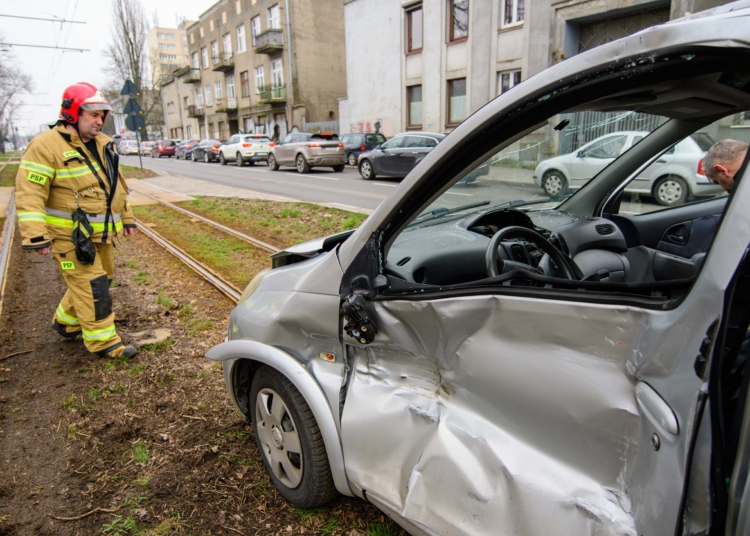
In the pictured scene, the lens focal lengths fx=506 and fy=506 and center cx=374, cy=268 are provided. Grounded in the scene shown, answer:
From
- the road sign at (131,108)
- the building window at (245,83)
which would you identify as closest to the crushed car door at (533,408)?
the road sign at (131,108)

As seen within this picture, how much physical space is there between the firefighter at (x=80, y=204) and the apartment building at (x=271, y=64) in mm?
30504

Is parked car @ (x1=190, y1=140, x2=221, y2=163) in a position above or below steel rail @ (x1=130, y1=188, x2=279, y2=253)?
above

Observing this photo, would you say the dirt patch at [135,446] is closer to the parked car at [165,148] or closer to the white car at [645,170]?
the white car at [645,170]

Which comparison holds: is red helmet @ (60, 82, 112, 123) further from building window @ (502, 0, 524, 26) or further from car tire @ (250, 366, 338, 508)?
building window @ (502, 0, 524, 26)

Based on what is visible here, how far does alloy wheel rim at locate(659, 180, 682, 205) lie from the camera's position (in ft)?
8.79

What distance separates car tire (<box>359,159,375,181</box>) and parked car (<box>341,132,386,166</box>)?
15.8 ft

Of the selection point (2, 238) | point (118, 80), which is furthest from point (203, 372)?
point (118, 80)

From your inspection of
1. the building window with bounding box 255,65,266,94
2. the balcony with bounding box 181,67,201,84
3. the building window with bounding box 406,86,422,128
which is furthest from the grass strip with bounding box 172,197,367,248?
the balcony with bounding box 181,67,201,84

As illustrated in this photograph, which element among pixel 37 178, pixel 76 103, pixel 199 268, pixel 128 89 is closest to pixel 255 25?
pixel 128 89

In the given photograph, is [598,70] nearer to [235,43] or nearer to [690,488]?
[690,488]

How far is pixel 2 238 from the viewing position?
8.52m

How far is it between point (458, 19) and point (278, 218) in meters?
16.7

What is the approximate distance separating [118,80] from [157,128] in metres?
17.3

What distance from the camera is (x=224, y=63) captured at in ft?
151
